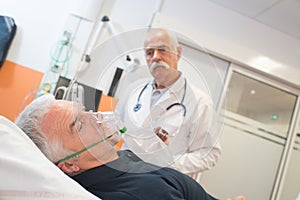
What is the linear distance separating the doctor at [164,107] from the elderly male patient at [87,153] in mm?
66

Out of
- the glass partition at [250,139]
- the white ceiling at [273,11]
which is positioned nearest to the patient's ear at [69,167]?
the glass partition at [250,139]

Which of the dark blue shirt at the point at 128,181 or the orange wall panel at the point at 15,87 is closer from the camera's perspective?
the dark blue shirt at the point at 128,181

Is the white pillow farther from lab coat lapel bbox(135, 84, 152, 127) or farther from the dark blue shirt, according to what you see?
lab coat lapel bbox(135, 84, 152, 127)

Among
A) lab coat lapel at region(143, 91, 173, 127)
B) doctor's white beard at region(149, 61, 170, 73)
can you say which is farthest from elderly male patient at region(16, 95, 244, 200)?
doctor's white beard at region(149, 61, 170, 73)

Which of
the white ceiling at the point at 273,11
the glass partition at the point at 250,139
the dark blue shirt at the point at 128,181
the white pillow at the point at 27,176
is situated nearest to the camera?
the white pillow at the point at 27,176

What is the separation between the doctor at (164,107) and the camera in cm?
91

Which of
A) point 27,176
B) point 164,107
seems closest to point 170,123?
point 164,107

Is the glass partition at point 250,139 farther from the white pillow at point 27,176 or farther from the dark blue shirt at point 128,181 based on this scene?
the white pillow at point 27,176

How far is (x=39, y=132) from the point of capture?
895 mm

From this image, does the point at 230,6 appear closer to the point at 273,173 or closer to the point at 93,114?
the point at 273,173

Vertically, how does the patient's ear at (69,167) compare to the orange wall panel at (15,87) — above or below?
below

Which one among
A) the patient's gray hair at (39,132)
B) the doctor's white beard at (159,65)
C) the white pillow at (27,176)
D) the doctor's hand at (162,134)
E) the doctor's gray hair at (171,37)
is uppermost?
the doctor's gray hair at (171,37)

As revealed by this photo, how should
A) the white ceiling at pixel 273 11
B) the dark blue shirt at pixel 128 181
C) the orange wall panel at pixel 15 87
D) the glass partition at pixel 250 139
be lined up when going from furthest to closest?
the glass partition at pixel 250 139, the white ceiling at pixel 273 11, the orange wall panel at pixel 15 87, the dark blue shirt at pixel 128 181

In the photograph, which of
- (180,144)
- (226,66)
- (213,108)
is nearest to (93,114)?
(180,144)
